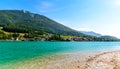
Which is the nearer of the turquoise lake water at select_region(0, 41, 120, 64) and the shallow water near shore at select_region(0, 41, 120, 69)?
the shallow water near shore at select_region(0, 41, 120, 69)

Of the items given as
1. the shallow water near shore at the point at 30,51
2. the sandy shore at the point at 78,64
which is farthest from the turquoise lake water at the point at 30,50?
the sandy shore at the point at 78,64

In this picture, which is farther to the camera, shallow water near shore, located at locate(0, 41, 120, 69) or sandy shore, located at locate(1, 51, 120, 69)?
shallow water near shore, located at locate(0, 41, 120, 69)

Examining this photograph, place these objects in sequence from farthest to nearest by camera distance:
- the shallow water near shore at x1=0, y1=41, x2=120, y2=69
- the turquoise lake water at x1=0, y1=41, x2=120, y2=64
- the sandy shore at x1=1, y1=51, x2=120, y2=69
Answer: the turquoise lake water at x1=0, y1=41, x2=120, y2=64
the shallow water near shore at x1=0, y1=41, x2=120, y2=69
the sandy shore at x1=1, y1=51, x2=120, y2=69

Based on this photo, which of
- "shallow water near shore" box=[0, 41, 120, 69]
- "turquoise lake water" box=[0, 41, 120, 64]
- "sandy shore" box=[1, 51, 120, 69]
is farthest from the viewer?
"turquoise lake water" box=[0, 41, 120, 64]

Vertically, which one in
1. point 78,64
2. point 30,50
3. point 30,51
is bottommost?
point 30,50

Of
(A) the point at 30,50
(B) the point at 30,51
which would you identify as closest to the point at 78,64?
(B) the point at 30,51

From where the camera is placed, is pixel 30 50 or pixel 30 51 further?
pixel 30 50

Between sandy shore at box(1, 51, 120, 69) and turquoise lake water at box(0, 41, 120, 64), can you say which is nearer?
sandy shore at box(1, 51, 120, 69)

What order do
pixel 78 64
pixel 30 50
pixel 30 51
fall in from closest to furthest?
pixel 78 64
pixel 30 51
pixel 30 50

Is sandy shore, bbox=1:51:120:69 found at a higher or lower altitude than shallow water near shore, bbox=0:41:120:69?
higher

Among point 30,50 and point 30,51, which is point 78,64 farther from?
point 30,50

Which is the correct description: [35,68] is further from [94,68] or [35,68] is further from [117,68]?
[117,68]

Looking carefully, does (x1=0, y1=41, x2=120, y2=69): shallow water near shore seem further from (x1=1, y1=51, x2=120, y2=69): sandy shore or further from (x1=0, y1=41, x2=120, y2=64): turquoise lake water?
(x1=1, y1=51, x2=120, y2=69): sandy shore

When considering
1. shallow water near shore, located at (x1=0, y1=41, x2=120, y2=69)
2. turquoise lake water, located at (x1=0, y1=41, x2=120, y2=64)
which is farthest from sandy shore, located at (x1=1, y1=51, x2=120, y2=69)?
turquoise lake water, located at (x1=0, y1=41, x2=120, y2=64)
